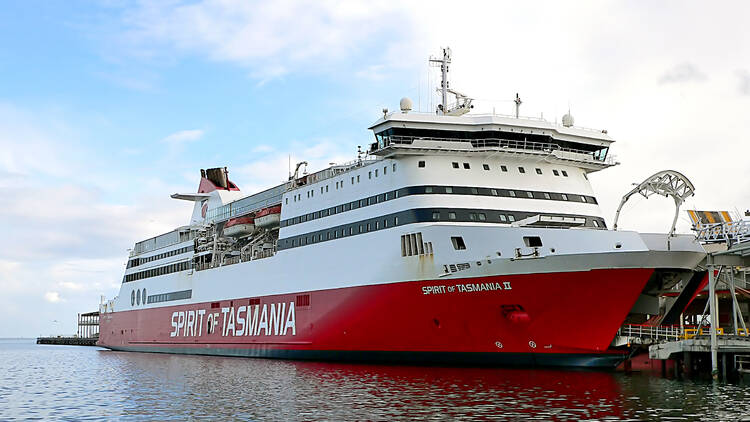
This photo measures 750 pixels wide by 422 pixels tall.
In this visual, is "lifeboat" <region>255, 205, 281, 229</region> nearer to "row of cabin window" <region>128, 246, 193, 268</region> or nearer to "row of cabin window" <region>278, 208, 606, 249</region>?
"row of cabin window" <region>128, 246, 193, 268</region>

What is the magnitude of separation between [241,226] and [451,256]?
702 inches

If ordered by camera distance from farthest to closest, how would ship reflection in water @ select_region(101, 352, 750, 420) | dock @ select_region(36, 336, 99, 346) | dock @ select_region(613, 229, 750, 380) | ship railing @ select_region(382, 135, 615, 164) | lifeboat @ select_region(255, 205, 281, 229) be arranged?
dock @ select_region(36, 336, 99, 346) < lifeboat @ select_region(255, 205, 281, 229) < ship railing @ select_region(382, 135, 615, 164) < dock @ select_region(613, 229, 750, 380) < ship reflection in water @ select_region(101, 352, 750, 420)

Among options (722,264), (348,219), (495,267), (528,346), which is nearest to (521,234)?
(495,267)

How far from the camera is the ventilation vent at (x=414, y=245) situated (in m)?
26.9

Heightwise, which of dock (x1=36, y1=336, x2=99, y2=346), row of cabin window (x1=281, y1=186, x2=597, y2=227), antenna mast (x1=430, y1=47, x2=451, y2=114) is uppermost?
antenna mast (x1=430, y1=47, x2=451, y2=114)

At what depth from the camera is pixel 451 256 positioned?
85.8 feet

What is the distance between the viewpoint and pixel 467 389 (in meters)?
20.8

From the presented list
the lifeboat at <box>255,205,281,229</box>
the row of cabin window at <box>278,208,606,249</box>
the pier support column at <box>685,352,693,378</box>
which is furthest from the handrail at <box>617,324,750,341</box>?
the lifeboat at <box>255,205,281,229</box>

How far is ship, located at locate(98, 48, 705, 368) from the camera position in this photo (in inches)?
958

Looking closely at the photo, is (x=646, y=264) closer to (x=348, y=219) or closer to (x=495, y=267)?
A: (x=495, y=267)

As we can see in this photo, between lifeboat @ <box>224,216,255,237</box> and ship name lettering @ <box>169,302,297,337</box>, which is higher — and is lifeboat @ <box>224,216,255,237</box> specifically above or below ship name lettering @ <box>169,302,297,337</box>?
above

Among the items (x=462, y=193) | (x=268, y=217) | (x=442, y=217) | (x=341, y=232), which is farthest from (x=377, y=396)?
(x=268, y=217)

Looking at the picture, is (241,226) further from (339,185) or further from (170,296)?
(339,185)

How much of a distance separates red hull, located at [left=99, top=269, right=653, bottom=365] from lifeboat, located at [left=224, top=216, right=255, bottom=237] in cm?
853
